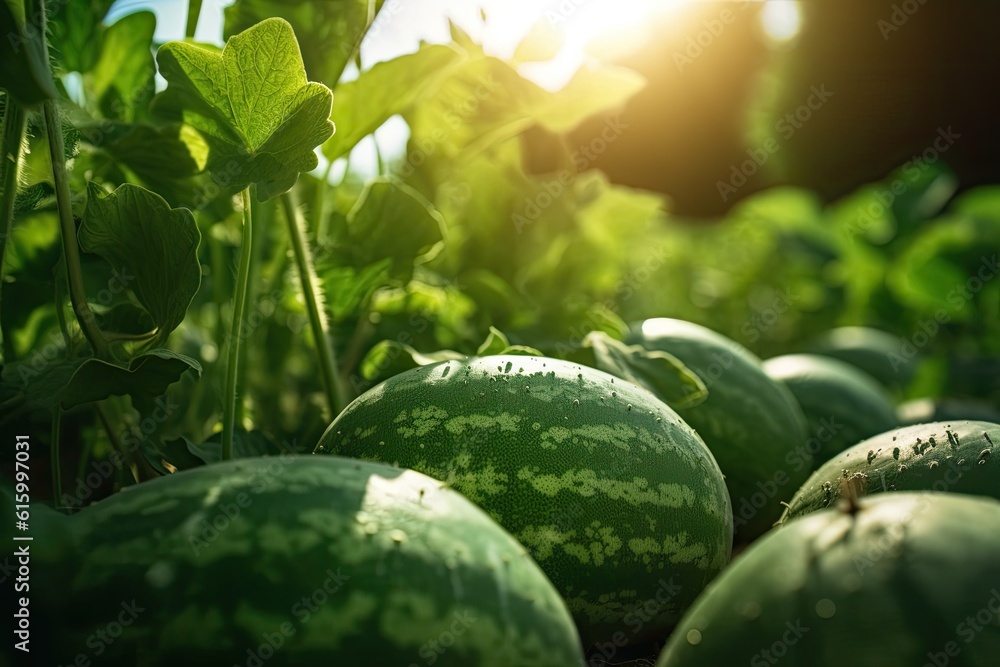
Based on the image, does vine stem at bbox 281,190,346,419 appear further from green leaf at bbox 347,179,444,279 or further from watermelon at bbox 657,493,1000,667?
watermelon at bbox 657,493,1000,667

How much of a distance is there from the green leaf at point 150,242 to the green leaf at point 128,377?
8cm

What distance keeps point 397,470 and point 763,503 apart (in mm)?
792

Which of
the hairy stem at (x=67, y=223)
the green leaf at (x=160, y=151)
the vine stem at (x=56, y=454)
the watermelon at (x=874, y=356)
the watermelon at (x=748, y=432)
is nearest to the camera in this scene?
the hairy stem at (x=67, y=223)

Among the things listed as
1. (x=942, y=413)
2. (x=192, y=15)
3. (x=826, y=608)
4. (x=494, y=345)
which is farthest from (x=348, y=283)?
(x=942, y=413)

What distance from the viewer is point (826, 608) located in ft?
2.05

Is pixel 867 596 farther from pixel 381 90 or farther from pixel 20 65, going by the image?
pixel 381 90

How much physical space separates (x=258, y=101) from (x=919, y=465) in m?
0.83

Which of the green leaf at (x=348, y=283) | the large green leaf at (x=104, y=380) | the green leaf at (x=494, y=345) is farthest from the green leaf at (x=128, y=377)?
the green leaf at (x=348, y=283)

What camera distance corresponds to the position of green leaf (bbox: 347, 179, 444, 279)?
4.73 feet

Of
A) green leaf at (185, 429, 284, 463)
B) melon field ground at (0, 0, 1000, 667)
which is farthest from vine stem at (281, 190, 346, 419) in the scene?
green leaf at (185, 429, 284, 463)

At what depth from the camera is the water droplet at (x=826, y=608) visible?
0.62 metres

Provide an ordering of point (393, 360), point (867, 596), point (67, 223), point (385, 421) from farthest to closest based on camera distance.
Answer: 1. point (393, 360)
2. point (385, 421)
3. point (67, 223)
4. point (867, 596)

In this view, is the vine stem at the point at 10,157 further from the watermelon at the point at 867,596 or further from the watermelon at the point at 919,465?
the watermelon at the point at 919,465

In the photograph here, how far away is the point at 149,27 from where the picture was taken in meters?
1.45
